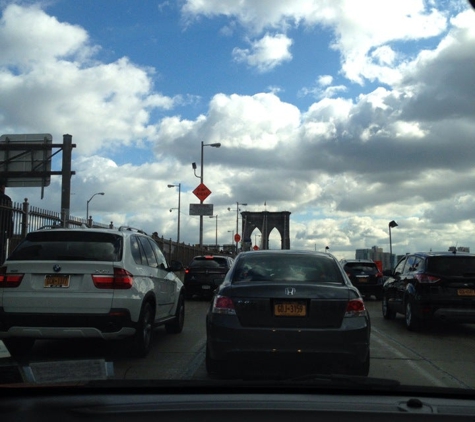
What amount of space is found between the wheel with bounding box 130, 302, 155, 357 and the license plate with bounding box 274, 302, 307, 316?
2522mm

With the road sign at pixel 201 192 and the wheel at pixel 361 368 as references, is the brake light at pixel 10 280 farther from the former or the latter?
the road sign at pixel 201 192

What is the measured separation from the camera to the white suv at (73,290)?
7.36 m

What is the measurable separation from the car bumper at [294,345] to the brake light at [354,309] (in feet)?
0.37

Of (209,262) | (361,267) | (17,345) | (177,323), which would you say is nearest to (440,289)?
(177,323)

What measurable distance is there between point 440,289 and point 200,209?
902 inches

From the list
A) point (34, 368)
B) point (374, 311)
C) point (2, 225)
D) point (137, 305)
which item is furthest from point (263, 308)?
point (374, 311)

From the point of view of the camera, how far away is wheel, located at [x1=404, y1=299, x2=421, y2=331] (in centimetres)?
1136

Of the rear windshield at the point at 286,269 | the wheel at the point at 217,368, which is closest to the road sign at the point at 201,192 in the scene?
the rear windshield at the point at 286,269

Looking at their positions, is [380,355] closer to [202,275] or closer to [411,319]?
[411,319]

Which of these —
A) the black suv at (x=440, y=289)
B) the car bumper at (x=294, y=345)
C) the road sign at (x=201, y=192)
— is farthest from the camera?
the road sign at (x=201, y=192)

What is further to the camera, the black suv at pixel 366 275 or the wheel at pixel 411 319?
the black suv at pixel 366 275

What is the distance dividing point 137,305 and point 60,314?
3.35 feet

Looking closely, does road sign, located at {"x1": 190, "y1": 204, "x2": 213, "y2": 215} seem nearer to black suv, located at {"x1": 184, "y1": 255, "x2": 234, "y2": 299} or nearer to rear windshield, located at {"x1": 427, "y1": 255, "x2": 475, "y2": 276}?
black suv, located at {"x1": 184, "y1": 255, "x2": 234, "y2": 299}

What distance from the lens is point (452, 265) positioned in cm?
1128
